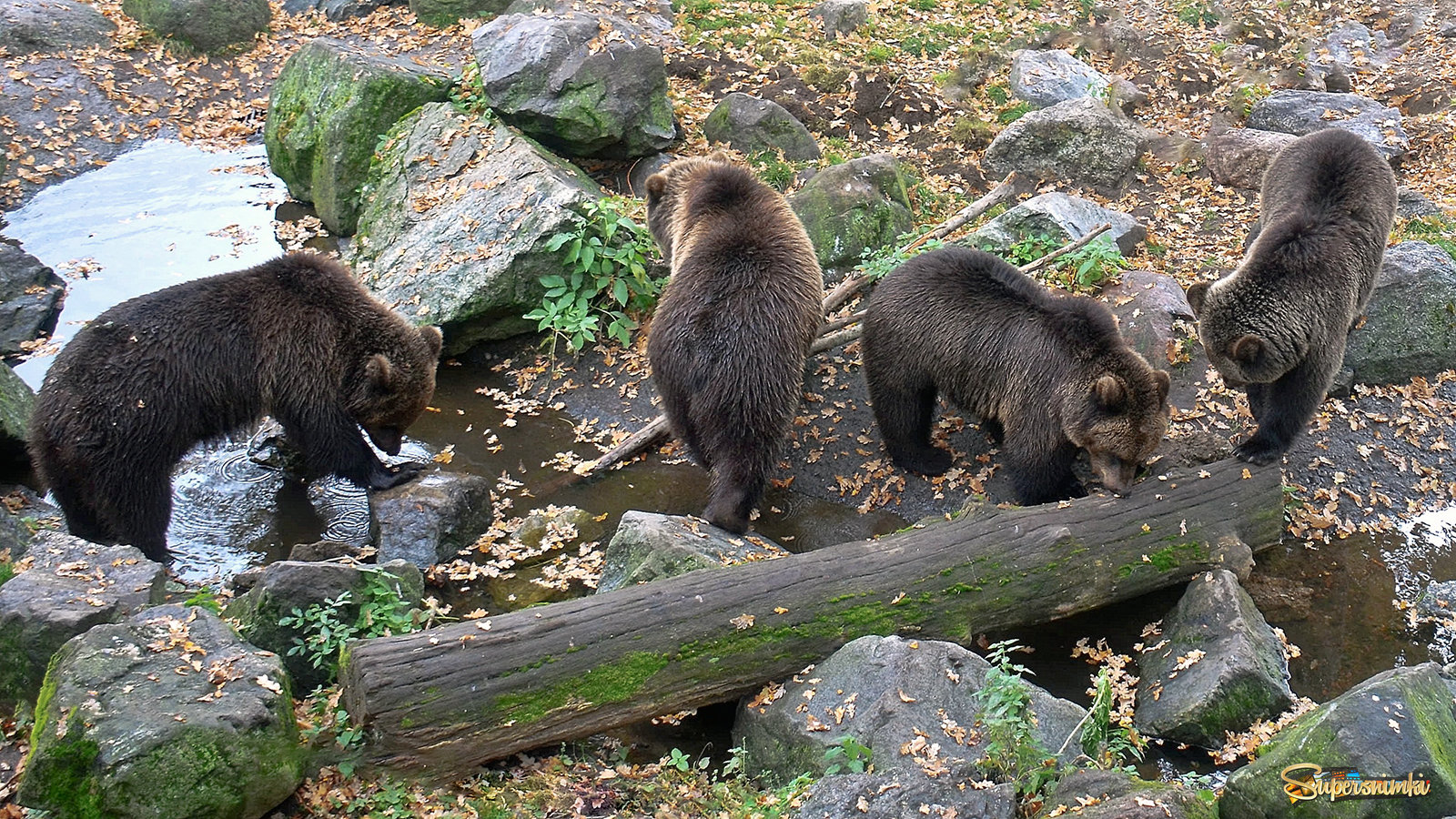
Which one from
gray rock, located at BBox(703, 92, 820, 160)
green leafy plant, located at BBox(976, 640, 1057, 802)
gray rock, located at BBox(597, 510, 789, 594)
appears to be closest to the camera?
green leafy plant, located at BBox(976, 640, 1057, 802)

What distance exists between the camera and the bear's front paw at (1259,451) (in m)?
7.31

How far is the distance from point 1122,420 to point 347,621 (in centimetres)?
450

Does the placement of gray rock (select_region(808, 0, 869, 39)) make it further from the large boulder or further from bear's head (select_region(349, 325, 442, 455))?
bear's head (select_region(349, 325, 442, 455))

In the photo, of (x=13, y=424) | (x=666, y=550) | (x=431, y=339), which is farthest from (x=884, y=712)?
(x=13, y=424)

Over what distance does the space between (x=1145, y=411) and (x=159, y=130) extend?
460 inches

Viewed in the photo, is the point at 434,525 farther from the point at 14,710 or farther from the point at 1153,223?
the point at 1153,223

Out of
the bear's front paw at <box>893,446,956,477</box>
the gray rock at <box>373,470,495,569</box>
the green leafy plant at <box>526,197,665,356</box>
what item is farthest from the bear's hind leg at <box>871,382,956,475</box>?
the gray rock at <box>373,470,495,569</box>

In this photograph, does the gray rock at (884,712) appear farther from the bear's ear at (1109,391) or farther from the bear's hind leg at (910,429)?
the bear's hind leg at (910,429)

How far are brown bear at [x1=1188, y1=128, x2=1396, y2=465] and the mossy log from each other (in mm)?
677

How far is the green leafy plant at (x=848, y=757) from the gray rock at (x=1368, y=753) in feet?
5.02

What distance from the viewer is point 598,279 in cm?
999

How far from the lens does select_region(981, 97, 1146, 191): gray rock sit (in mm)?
11531

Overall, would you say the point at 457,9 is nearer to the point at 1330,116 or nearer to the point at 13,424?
the point at 13,424

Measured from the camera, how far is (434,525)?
24.8ft
